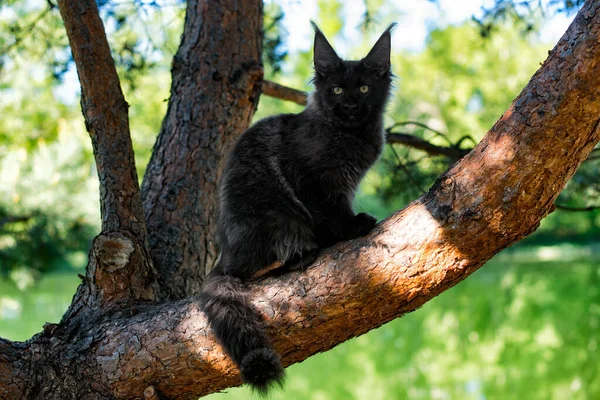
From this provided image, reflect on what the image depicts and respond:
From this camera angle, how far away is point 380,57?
3.24 m

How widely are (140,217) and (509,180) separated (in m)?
1.80

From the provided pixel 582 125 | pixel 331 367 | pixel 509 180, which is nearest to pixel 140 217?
pixel 509 180

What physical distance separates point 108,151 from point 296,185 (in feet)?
3.13

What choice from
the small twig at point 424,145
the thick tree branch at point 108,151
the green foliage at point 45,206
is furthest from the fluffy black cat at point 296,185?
the green foliage at point 45,206

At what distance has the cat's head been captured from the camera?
312cm

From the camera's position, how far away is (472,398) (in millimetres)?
8062

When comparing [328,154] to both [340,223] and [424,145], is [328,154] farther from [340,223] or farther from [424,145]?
[424,145]

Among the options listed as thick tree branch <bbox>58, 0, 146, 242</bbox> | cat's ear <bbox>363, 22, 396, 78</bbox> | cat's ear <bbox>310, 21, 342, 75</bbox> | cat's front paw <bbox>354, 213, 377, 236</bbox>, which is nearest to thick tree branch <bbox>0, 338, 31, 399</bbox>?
thick tree branch <bbox>58, 0, 146, 242</bbox>

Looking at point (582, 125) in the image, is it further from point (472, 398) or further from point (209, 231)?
point (472, 398)

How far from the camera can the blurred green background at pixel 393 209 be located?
480cm

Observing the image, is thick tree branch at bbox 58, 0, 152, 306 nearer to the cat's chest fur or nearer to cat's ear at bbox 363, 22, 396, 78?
the cat's chest fur

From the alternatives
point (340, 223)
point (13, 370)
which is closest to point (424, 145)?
point (340, 223)

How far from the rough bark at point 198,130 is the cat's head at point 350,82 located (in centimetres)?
68

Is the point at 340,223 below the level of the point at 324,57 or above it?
below
